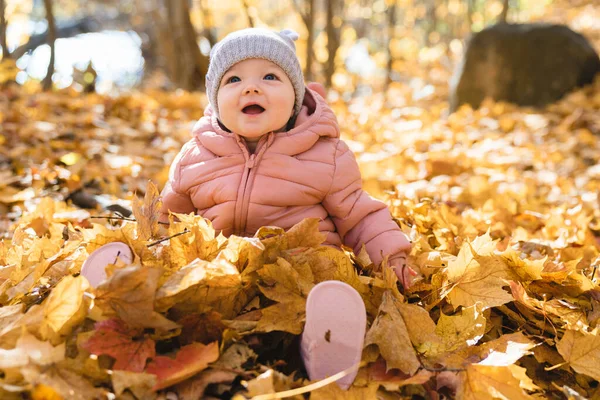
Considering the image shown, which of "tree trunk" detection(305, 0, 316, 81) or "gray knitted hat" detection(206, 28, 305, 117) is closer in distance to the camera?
"gray knitted hat" detection(206, 28, 305, 117)

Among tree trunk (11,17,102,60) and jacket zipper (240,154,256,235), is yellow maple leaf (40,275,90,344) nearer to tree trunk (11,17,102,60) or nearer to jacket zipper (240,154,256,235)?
jacket zipper (240,154,256,235)

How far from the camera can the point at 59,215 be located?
1.96 metres

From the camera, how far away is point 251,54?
1.45m

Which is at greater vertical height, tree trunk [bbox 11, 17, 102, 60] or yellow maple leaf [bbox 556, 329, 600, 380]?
yellow maple leaf [bbox 556, 329, 600, 380]

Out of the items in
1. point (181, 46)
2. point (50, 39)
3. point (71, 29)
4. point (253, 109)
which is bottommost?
point (71, 29)

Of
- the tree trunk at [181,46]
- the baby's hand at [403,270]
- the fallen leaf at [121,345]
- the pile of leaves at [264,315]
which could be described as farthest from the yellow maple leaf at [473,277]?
the tree trunk at [181,46]

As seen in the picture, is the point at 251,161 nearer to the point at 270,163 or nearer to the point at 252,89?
the point at 270,163

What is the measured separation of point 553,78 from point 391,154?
2.69m

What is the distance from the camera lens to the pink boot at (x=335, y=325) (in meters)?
1.05

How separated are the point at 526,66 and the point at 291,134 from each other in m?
4.62

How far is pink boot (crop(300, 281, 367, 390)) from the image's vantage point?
3.46ft

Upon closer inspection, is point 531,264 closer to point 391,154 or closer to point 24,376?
point 24,376

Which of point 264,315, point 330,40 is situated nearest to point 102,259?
point 264,315

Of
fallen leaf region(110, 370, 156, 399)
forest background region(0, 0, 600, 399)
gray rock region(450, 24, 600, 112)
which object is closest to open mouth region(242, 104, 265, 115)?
forest background region(0, 0, 600, 399)
